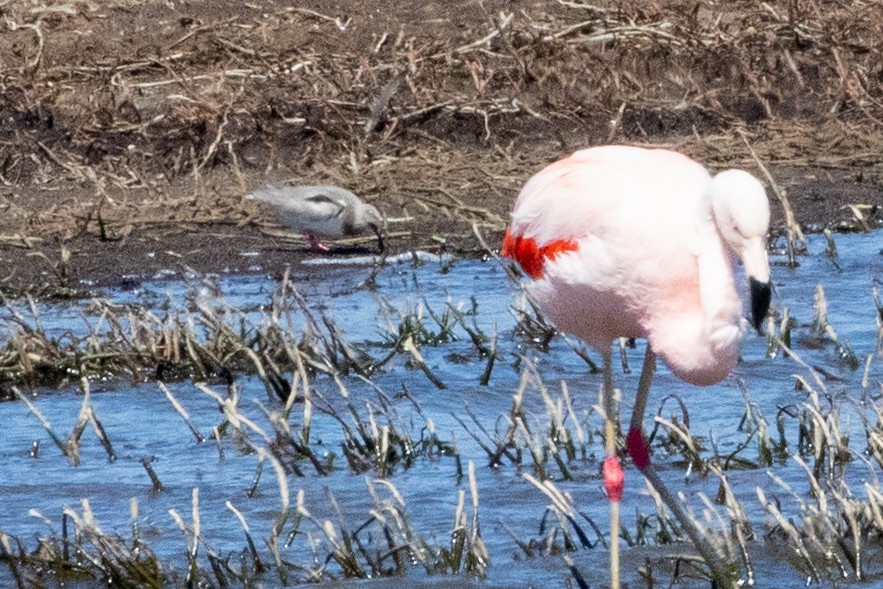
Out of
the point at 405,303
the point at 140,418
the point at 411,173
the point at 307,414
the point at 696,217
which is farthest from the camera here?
the point at 411,173

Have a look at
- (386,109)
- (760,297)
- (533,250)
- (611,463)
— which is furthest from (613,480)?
(386,109)

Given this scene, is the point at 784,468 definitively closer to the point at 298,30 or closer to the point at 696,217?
the point at 696,217

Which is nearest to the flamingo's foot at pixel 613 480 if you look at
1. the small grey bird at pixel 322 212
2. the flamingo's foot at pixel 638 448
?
the flamingo's foot at pixel 638 448

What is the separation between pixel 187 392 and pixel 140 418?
0.25 m

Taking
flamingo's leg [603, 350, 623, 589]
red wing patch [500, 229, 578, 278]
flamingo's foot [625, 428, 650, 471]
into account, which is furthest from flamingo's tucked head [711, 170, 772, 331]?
flamingo's foot [625, 428, 650, 471]

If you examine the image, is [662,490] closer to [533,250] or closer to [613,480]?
[613,480]

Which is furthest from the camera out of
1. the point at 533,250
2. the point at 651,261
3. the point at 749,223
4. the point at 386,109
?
the point at 386,109

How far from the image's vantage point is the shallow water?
493 centimetres

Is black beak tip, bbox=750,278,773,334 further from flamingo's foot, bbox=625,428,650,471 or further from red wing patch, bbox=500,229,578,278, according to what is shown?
flamingo's foot, bbox=625,428,650,471

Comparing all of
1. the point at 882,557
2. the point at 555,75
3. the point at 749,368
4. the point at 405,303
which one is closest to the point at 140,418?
the point at 405,303

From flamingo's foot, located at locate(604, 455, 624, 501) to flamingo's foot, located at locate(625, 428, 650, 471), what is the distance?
16 cm

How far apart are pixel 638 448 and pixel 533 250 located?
62 cm

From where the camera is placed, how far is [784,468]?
5219 millimetres

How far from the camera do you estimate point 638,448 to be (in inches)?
186
